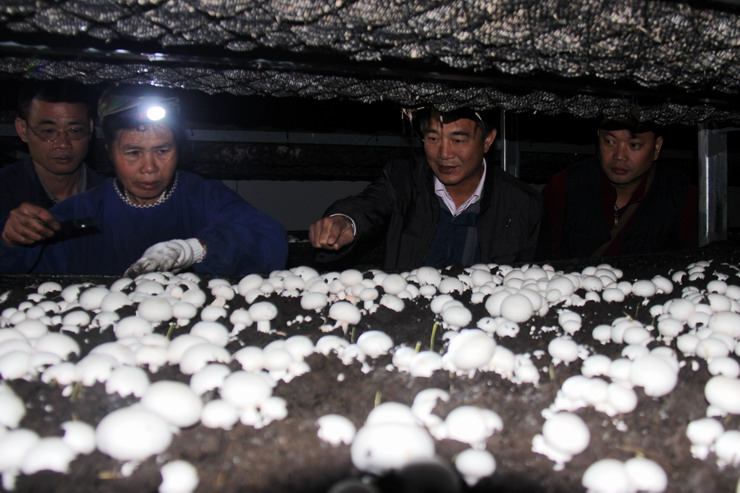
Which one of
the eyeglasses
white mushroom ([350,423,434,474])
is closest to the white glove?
the eyeglasses

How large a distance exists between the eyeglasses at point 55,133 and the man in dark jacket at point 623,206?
1.81 meters

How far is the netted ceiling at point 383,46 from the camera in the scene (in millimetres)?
685

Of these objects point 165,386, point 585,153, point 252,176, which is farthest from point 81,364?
point 585,153

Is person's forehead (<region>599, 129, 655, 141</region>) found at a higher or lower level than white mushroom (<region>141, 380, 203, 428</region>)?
higher

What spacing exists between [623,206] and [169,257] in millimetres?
1744

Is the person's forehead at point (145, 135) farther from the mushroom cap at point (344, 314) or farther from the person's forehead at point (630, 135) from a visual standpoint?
the person's forehead at point (630, 135)

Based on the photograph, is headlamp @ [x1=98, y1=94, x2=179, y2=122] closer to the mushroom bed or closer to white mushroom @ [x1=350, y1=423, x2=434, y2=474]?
the mushroom bed

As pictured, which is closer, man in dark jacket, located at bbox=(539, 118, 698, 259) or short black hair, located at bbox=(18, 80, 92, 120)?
short black hair, located at bbox=(18, 80, 92, 120)

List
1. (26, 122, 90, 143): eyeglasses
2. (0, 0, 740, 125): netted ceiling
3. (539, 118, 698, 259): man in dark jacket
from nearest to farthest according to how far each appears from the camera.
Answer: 1. (0, 0, 740, 125): netted ceiling
2. (26, 122, 90, 143): eyeglasses
3. (539, 118, 698, 259): man in dark jacket

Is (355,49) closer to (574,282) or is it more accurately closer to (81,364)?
(81,364)

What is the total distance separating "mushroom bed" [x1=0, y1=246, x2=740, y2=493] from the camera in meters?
0.57

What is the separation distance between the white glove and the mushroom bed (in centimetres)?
24

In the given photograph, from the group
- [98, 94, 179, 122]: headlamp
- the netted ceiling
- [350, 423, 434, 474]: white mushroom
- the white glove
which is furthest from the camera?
[98, 94, 179, 122]: headlamp

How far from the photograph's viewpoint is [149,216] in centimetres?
180
